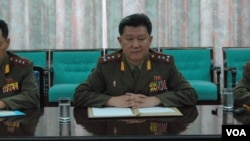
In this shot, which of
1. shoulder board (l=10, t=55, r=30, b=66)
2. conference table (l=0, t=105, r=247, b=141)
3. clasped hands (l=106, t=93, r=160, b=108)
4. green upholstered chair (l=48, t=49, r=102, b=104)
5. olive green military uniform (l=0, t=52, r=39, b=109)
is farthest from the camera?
green upholstered chair (l=48, t=49, r=102, b=104)

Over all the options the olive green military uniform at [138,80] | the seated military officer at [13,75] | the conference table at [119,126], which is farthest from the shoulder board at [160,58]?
the seated military officer at [13,75]

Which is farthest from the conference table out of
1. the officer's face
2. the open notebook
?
the officer's face

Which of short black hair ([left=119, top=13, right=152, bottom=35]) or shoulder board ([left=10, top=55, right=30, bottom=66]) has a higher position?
short black hair ([left=119, top=13, right=152, bottom=35])

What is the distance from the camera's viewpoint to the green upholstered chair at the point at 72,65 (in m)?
5.25

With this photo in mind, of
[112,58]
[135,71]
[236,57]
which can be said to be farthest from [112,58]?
[236,57]

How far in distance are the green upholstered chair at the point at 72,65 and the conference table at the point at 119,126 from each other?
9.38ft

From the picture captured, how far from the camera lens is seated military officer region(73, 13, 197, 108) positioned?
2768 millimetres

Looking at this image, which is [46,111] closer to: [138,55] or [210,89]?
[138,55]

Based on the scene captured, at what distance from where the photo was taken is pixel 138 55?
2.78 metres

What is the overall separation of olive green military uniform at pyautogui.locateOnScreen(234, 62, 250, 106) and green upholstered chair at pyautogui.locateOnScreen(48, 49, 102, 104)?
9.06 feet

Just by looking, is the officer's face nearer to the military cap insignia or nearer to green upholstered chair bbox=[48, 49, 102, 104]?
the military cap insignia

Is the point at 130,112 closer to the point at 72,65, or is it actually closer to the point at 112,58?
the point at 112,58

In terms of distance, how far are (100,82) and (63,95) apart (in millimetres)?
2073

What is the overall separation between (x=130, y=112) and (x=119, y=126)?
0.31 meters
